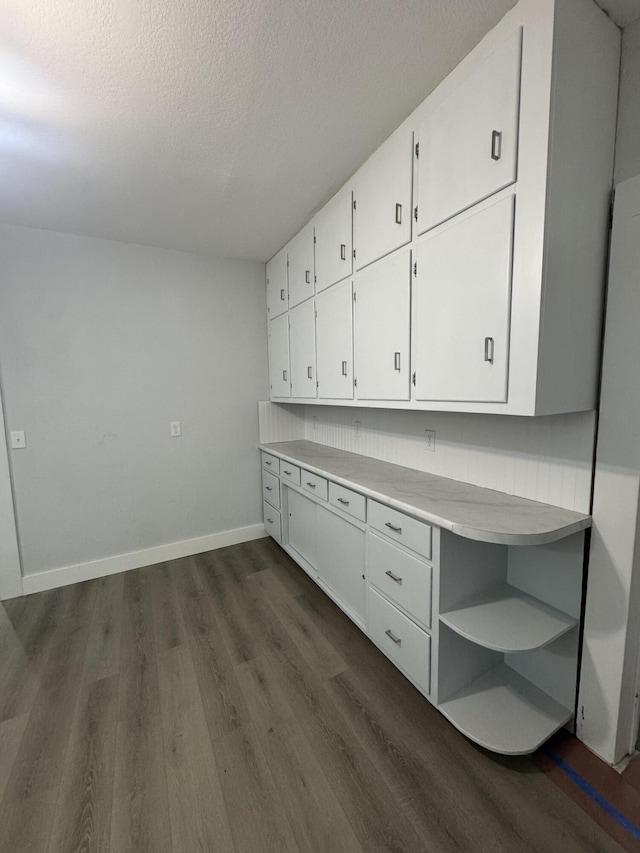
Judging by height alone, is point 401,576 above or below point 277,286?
below

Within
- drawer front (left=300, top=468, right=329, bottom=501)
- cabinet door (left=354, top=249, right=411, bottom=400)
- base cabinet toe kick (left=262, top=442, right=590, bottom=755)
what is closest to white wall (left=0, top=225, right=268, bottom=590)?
drawer front (left=300, top=468, right=329, bottom=501)

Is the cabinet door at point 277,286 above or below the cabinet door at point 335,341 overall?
above

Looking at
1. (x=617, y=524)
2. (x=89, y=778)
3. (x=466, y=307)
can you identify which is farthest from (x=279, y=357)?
(x=89, y=778)

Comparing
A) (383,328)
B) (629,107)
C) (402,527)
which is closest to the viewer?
(629,107)

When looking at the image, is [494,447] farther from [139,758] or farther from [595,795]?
[139,758]

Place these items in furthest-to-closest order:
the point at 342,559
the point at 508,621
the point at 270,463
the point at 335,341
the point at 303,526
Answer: the point at 270,463 < the point at 303,526 < the point at 335,341 < the point at 342,559 < the point at 508,621

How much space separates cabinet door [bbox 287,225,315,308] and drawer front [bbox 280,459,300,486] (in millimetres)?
1252

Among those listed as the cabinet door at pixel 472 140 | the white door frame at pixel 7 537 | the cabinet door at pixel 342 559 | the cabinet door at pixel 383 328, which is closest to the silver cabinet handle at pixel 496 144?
the cabinet door at pixel 472 140

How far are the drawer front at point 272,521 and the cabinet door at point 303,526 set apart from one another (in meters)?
0.20

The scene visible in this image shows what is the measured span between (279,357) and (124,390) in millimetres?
1277

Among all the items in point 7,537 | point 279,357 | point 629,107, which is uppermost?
point 629,107

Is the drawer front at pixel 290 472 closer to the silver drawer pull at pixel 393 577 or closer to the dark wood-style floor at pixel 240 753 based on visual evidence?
the dark wood-style floor at pixel 240 753

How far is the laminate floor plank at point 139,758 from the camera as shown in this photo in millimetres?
1125

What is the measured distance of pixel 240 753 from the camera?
1.38 metres
